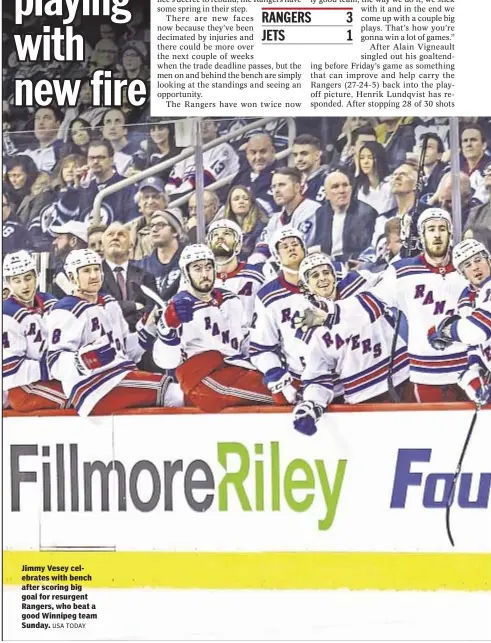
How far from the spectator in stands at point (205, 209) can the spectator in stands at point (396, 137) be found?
53 centimetres

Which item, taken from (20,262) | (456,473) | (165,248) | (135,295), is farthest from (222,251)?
(456,473)

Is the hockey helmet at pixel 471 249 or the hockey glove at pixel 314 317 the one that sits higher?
the hockey helmet at pixel 471 249

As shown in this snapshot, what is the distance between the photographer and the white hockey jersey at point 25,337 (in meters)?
2.91

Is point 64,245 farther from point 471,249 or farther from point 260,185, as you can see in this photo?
point 471,249

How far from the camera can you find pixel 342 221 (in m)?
2.86

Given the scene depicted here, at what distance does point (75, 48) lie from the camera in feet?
9.50

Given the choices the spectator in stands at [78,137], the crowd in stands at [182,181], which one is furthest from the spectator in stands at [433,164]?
the spectator in stands at [78,137]

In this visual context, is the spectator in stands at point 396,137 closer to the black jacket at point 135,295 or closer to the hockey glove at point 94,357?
the black jacket at point 135,295

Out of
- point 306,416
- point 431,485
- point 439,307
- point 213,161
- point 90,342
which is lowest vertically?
point 431,485

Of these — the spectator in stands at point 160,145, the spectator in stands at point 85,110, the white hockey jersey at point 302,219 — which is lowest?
the white hockey jersey at point 302,219

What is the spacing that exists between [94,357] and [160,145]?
26.6 inches

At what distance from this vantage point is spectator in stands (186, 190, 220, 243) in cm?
288

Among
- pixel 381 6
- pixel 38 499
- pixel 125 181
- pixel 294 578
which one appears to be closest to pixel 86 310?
pixel 125 181

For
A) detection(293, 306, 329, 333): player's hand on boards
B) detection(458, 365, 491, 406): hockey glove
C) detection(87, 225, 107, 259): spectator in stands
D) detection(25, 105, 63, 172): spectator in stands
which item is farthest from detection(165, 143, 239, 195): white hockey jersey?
detection(458, 365, 491, 406): hockey glove
